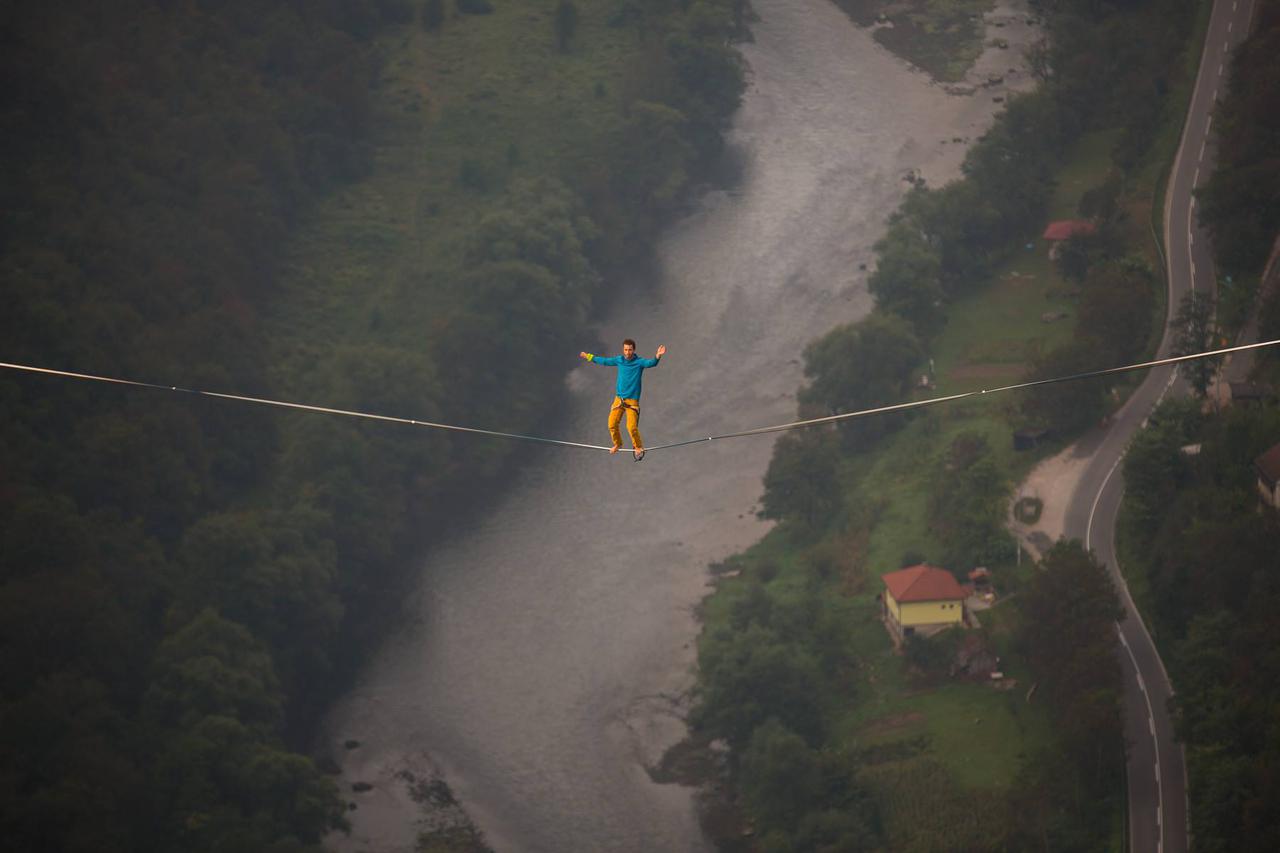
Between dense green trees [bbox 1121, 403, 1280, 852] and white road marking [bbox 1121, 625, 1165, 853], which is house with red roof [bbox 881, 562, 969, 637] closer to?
white road marking [bbox 1121, 625, 1165, 853]

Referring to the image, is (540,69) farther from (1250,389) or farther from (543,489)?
(1250,389)

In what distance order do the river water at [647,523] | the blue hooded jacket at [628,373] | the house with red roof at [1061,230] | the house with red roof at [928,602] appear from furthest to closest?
1. the house with red roof at [1061,230]
2. the river water at [647,523]
3. the house with red roof at [928,602]
4. the blue hooded jacket at [628,373]

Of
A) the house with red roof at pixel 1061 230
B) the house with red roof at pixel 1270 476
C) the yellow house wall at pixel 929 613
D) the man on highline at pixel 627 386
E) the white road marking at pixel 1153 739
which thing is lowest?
the white road marking at pixel 1153 739

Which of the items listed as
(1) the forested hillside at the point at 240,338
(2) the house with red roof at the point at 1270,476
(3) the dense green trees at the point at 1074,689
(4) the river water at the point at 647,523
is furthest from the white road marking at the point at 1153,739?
(1) the forested hillside at the point at 240,338

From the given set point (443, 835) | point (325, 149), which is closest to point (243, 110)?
point (325, 149)

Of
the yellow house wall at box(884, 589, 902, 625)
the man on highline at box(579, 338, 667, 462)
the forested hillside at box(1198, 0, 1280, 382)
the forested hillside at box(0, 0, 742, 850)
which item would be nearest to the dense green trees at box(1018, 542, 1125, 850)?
the yellow house wall at box(884, 589, 902, 625)

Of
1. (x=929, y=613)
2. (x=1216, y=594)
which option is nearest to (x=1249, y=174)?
(x=1216, y=594)

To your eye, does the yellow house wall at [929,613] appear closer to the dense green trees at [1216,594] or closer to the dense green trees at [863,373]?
the dense green trees at [1216,594]
